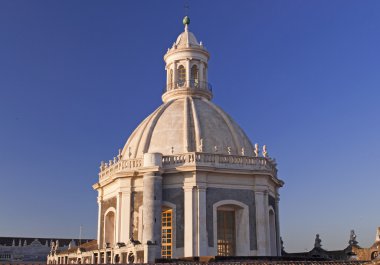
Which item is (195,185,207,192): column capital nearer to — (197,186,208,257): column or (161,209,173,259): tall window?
(197,186,208,257): column

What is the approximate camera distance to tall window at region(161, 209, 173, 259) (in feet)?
114

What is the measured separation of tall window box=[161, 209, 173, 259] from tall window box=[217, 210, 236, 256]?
3.60 m

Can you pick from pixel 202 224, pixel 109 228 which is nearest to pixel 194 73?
pixel 109 228

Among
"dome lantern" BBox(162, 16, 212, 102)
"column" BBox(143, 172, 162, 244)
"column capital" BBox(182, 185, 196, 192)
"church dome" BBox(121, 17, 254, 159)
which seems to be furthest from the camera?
"dome lantern" BBox(162, 16, 212, 102)

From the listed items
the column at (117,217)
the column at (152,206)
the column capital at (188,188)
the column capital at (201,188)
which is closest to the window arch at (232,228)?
the column capital at (201,188)

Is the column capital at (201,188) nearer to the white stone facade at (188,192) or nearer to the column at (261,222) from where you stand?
the white stone facade at (188,192)

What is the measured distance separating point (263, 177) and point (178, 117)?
331 inches

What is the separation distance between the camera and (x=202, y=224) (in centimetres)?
3438

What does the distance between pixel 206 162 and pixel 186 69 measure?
12.8 meters

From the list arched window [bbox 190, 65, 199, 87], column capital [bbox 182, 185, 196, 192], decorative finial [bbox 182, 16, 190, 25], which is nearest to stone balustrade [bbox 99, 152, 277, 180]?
column capital [bbox 182, 185, 196, 192]

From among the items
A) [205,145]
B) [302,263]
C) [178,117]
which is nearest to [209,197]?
[205,145]

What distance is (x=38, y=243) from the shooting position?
98500 millimetres

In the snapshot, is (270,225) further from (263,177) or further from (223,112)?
(223,112)

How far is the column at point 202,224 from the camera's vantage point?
3375cm
